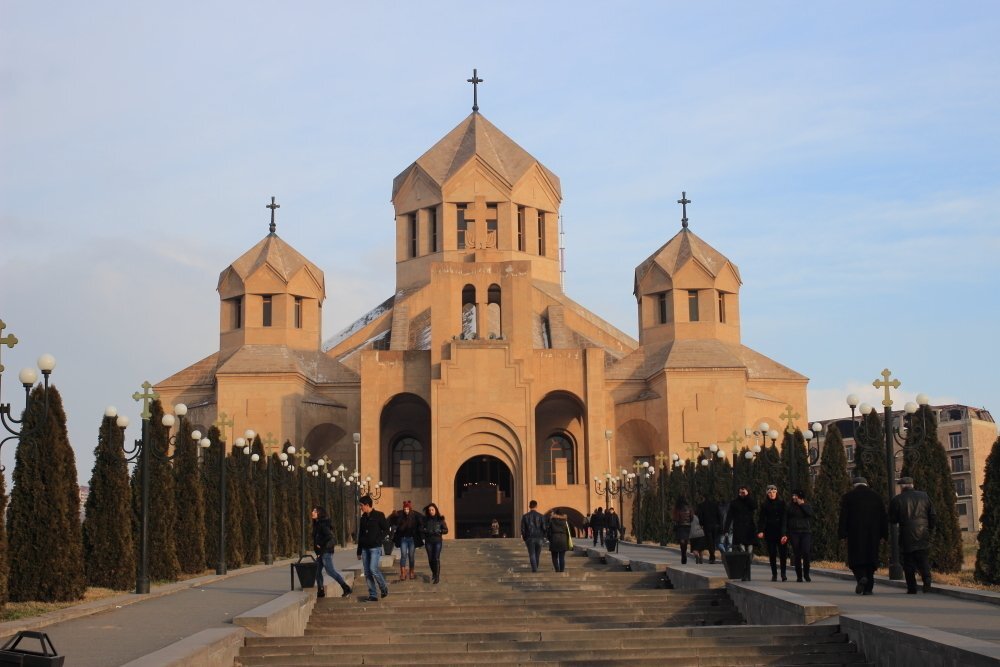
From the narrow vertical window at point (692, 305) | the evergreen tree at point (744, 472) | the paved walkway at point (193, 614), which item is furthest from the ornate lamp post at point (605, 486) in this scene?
the paved walkway at point (193, 614)

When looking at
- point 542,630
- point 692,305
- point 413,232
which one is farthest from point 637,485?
point 542,630

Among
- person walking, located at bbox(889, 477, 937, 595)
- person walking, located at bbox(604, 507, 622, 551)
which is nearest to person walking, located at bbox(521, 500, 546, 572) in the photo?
person walking, located at bbox(604, 507, 622, 551)

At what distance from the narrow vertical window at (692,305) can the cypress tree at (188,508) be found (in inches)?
970

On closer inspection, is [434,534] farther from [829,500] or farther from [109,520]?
[829,500]

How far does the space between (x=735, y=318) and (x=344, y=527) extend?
1530 cm

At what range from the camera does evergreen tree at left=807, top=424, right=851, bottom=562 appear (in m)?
20.8

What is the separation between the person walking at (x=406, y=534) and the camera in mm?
16750

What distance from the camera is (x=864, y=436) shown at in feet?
61.8

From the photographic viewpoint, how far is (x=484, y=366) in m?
40.8

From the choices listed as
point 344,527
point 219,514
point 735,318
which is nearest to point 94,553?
point 219,514

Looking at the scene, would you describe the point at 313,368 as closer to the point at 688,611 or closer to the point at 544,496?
the point at 544,496

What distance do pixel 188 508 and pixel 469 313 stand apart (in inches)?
1196

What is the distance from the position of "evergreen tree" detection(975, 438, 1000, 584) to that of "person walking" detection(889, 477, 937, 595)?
204cm

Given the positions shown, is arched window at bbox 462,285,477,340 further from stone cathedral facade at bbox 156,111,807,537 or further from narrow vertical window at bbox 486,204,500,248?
narrow vertical window at bbox 486,204,500,248
